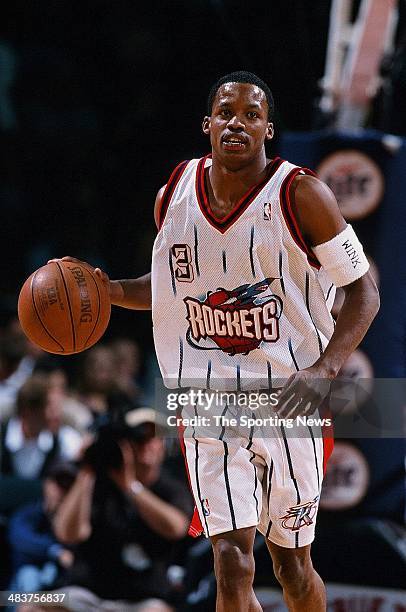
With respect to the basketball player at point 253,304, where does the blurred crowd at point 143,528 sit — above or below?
below

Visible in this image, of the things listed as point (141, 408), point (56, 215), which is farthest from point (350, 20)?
point (56, 215)

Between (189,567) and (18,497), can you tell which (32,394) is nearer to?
(18,497)

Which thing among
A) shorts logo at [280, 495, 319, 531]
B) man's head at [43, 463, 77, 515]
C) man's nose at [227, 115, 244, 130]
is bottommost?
man's head at [43, 463, 77, 515]

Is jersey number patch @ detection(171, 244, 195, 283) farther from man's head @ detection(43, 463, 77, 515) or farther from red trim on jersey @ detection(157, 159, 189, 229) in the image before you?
man's head @ detection(43, 463, 77, 515)

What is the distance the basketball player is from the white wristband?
6.47ft

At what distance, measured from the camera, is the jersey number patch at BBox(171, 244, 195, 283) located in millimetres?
4156

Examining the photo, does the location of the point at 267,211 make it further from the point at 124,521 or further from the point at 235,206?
the point at 124,521

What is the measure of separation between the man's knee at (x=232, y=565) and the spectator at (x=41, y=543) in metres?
2.40

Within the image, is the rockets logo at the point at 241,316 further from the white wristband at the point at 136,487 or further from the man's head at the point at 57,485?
the man's head at the point at 57,485

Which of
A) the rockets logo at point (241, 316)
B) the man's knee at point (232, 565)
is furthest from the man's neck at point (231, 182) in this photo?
the man's knee at point (232, 565)

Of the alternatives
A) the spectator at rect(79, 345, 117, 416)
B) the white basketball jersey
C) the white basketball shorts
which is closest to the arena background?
the spectator at rect(79, 345, 117, 416)

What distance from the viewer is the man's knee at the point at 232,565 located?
384cm

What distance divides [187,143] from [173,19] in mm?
1315

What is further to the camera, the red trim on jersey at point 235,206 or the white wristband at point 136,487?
the white wristband at point 136,487
